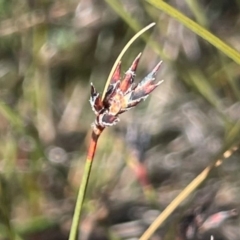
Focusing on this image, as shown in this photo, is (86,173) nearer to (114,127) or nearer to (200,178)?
(200,178)

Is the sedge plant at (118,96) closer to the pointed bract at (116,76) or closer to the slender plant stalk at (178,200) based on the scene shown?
the pointed bract at (116,76)

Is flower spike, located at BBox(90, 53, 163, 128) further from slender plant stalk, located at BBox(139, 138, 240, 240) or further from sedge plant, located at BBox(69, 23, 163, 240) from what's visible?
slender plant stalk, located at BBox(139, 138, 240, 240)

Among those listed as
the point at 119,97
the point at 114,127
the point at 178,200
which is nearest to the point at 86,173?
the point at 119,97

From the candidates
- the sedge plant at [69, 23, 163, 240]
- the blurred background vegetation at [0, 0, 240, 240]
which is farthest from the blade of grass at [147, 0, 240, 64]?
the blurred background vegetation at [0, 0, 240, 240]

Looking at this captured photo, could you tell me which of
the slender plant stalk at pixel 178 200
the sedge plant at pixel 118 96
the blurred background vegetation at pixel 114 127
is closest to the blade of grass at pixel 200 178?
the slender plant stalk at pixel 178 200

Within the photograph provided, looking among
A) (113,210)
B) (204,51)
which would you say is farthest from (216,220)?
(204,51)

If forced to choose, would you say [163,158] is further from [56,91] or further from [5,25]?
[5,25]
